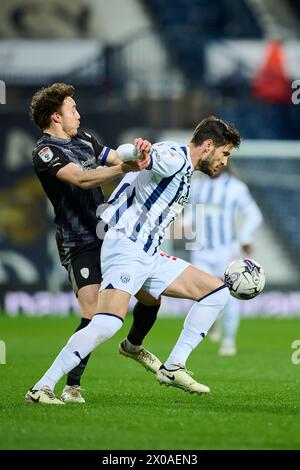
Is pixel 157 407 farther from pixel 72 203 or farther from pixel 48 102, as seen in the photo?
pixel 48 102

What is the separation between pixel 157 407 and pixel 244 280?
1219 mm

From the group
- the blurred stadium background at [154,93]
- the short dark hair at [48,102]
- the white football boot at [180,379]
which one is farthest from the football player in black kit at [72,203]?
the blurred stadium background at [154,93]

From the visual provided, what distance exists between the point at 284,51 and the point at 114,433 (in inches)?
685

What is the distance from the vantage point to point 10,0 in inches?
1073

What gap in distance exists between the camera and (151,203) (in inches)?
323

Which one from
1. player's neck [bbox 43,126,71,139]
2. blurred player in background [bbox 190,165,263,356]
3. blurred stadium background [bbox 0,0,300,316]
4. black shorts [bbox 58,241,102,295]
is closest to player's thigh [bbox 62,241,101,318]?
black shorts [bbox 58,241,102,295]

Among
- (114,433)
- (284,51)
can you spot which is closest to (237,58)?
(284,51)

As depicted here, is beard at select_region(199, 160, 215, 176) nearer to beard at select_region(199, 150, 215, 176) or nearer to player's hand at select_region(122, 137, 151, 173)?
beard at select_region(199, 150, 215, 176)

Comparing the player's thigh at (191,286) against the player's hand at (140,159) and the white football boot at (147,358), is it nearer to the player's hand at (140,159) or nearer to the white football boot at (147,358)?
the white football boot at (147,358)

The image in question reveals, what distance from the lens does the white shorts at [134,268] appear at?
7.97m

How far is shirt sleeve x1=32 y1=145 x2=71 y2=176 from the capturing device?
8156 mm

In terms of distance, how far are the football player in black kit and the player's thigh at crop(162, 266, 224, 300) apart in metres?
0.42

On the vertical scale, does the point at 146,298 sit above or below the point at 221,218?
above

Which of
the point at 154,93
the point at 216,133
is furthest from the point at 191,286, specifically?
the point at 154,93
